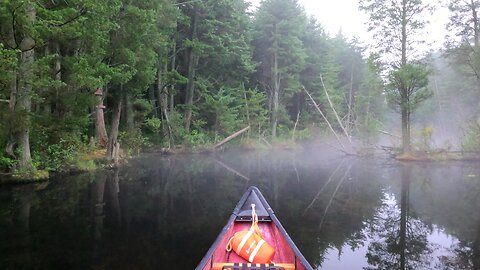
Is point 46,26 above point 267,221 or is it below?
above

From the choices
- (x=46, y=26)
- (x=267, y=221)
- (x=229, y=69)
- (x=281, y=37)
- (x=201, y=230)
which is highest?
(x=281, y=37)

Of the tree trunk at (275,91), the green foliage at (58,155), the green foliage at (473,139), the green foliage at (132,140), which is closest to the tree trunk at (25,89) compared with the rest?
the green foliage at (58,155)

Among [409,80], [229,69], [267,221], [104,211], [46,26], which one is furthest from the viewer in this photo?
[229,69]

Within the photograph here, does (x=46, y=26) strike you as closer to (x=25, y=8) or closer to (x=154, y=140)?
(x=25, y=8)

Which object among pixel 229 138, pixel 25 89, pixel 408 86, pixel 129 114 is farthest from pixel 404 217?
pixel 229 138

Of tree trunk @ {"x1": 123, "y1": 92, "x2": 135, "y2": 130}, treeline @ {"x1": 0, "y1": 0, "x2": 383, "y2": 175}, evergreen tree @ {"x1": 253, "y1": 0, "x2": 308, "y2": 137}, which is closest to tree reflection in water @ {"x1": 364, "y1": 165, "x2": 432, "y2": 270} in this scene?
treeline @ {"x1": 0, "y1": 0, "x2": 383, "y2": 175}

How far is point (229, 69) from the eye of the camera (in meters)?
34.2

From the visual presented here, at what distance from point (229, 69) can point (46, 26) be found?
23347mm

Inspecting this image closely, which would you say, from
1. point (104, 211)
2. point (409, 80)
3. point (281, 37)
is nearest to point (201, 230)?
point (104, 211)

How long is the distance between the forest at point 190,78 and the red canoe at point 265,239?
27.2ft

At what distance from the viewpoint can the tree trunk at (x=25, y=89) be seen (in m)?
12.0

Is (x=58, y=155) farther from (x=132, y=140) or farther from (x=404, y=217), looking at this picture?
(x=404, y=217)

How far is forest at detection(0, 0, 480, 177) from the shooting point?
12773mm

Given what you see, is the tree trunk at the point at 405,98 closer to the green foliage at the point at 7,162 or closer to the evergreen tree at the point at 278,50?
the evergreen tree at the point at 278,50
